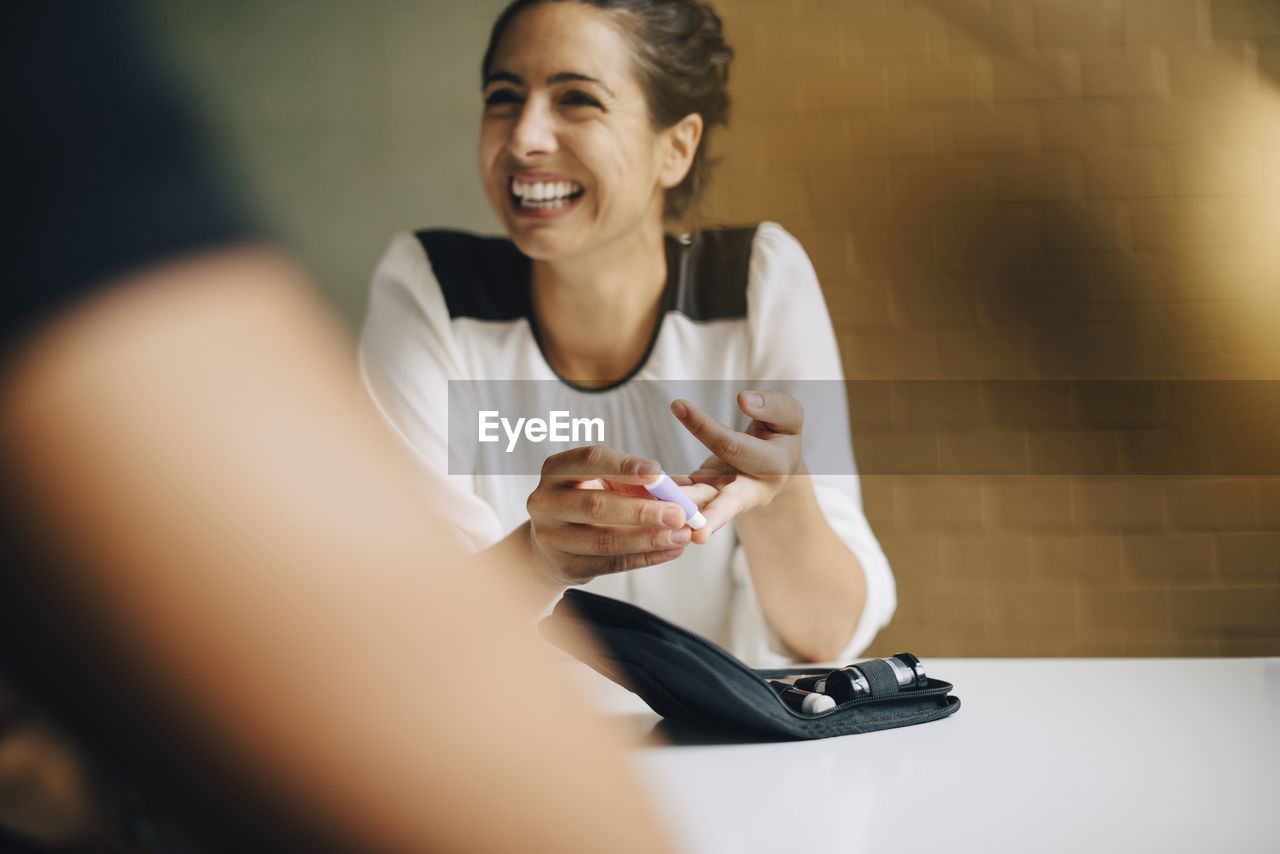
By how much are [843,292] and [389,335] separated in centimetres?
74

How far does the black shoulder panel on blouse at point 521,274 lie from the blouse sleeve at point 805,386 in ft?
0.11

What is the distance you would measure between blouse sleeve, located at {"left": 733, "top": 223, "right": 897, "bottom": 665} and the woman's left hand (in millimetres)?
224

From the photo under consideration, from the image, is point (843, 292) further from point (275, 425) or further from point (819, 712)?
point (275, 425)

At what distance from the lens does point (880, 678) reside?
0.60 meters

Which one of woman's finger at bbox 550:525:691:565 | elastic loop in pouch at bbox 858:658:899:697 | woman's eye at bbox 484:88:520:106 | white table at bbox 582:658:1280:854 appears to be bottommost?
white table at bbox 582:658:1280:854

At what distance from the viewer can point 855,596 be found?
1.15 meters

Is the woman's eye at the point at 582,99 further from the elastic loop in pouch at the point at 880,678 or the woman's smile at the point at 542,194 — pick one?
the elastic loop in pouch at the point at 880,678

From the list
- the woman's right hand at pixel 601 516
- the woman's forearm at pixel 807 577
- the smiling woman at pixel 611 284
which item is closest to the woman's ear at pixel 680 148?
the smiling woman at pixel 611 284

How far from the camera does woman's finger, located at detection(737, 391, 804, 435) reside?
3.02 ft

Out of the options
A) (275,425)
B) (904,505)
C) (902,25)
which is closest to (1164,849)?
(275,425)

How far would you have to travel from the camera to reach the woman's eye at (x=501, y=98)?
1.42m

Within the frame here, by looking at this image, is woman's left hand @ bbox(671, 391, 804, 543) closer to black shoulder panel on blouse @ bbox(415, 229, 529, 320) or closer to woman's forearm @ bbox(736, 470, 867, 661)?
woman's forearm @ bbox(736, 470, 867, 661)

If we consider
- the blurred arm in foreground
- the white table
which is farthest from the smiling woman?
the blurred arm in foreground

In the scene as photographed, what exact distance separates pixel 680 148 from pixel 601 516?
2.69 ft
